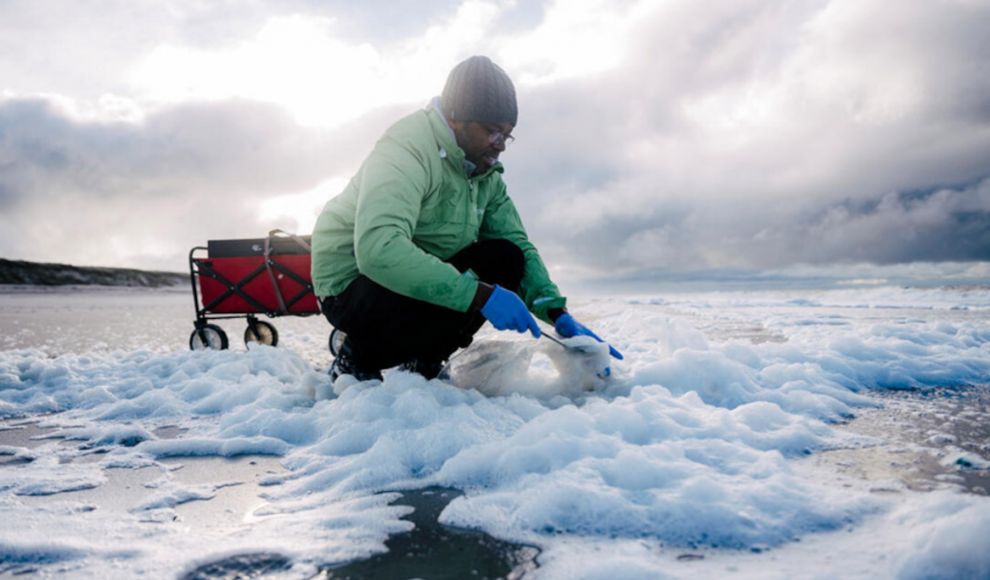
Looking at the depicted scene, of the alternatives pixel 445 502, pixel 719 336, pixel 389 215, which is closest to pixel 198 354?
pixel 389 215

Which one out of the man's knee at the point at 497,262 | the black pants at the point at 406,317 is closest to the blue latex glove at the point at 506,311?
the black pants at the point at 406,317

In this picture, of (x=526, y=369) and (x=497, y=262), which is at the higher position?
(x=497, y=262)

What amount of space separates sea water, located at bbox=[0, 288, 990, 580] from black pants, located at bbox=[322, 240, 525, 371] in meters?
0.22

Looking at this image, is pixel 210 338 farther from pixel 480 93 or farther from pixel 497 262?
pixel 480 93

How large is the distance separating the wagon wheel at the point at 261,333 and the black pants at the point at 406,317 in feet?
9.98

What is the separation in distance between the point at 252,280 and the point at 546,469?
13.5 ft

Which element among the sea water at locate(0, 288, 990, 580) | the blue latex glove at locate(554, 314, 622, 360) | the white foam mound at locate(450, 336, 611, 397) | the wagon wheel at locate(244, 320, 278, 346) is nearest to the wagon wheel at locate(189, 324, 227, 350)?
the wagon wheel at locate(244, 320, 278, 346)

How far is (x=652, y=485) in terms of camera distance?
53.1 inches

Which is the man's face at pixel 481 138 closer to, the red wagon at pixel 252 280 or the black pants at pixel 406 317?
the black pants at pixel 406 317

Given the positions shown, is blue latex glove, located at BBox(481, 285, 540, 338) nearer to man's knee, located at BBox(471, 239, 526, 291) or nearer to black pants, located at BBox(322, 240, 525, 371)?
black pants, located at BBox(322, 240, 525, 371)

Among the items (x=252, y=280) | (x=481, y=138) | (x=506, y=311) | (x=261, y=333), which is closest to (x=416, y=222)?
(x=481, y=138)

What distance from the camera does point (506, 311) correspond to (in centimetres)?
212

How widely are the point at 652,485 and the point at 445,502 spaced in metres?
0.53

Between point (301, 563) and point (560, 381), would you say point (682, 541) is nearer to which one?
point (301, 563)
